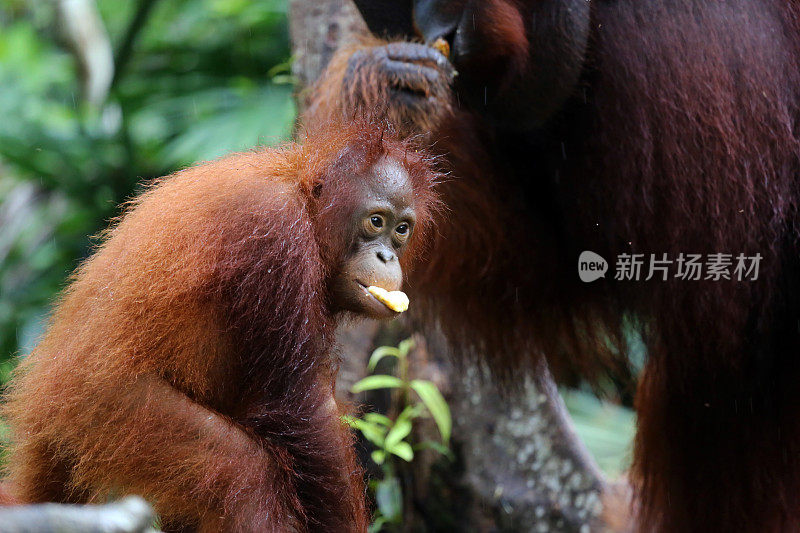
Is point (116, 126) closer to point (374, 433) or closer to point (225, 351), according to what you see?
point (374, 433)

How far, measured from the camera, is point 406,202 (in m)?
1.73

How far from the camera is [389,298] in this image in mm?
1646

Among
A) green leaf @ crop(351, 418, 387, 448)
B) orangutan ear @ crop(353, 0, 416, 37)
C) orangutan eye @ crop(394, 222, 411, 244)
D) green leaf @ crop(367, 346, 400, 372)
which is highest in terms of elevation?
orangutan ear @ crop(353, 0, 416, 37)

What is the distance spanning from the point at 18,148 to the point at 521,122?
303cm

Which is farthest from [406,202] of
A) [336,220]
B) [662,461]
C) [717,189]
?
[662,461]

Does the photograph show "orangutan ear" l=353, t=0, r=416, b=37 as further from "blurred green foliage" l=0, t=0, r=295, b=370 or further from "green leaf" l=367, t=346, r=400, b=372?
"blurred green foliage" l=0, t=0, r=295, b=370

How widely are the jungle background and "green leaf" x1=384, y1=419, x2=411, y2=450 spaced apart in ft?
4.62

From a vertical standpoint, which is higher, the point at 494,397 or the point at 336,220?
the point at 336,220

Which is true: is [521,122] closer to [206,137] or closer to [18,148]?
[206,137]

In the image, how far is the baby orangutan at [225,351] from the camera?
154cm

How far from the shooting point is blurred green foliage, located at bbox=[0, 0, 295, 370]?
4.38 m

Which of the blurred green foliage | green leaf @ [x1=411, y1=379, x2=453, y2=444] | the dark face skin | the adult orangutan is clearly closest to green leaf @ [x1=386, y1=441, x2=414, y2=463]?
green leaf @ [x1=411, y1=379, x2=453, y2=444]

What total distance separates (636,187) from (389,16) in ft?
2.64

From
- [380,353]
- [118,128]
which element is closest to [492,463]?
[380,353]
